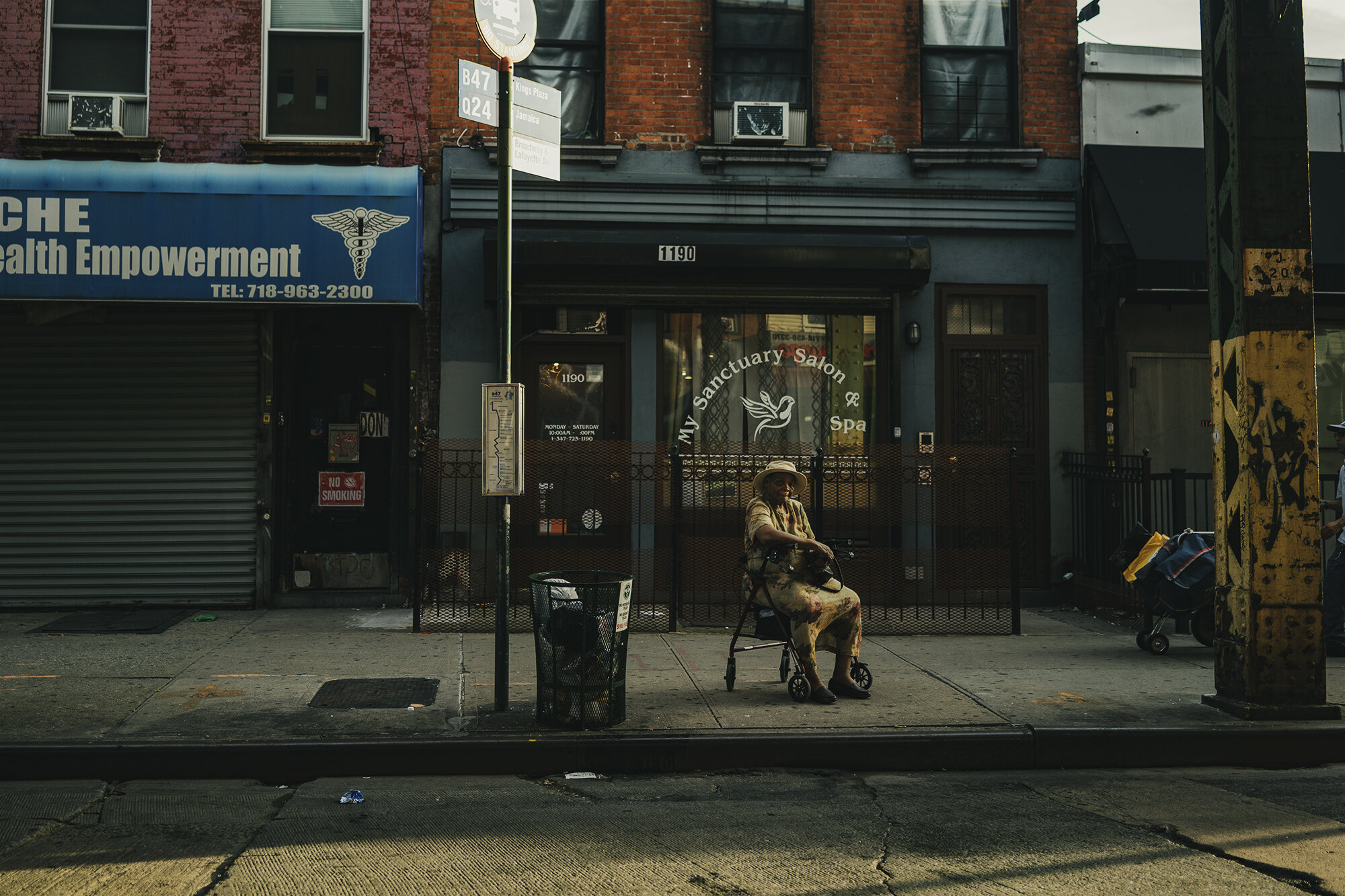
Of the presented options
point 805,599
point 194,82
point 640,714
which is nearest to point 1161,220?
point 805,599

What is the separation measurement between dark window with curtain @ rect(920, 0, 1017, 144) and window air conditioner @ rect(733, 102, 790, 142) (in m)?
1.63

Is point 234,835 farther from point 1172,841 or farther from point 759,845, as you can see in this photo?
point 1172,841

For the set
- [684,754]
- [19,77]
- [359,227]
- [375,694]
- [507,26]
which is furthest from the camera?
[19,77]

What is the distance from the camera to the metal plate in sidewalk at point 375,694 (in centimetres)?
671

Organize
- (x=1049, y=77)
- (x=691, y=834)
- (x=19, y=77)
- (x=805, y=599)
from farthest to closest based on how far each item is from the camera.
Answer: (x=1049, y=77), (x=19, y=77), (x=805, y=599), (x=691, y=834)

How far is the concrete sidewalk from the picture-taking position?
590 cm

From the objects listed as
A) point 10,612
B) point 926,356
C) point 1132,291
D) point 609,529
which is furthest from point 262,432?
point 1132,291

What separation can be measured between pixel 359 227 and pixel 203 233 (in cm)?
141

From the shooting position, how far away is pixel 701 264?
10.7 metres

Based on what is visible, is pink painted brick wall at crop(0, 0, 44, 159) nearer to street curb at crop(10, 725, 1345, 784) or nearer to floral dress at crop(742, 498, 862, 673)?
street curb at crop(10, 725, 1345, 784)

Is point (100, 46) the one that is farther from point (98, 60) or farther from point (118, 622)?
point (118, 622)

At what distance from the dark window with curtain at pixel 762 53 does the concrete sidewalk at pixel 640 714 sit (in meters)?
6.13

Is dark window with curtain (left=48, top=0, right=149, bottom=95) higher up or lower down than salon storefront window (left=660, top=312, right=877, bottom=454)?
higher up

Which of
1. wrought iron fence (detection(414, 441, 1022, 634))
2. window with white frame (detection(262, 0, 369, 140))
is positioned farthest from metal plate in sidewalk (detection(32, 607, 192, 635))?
window with white frame (detection(262, 0, 369, 140))
